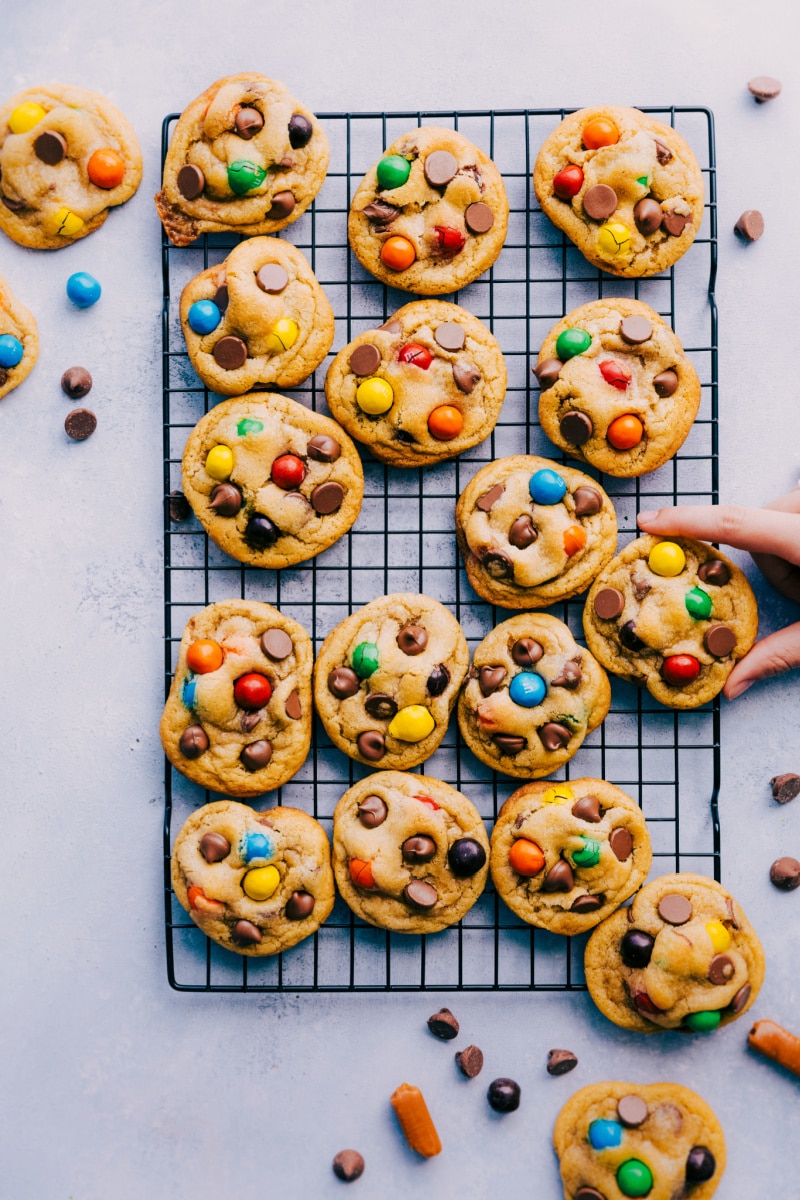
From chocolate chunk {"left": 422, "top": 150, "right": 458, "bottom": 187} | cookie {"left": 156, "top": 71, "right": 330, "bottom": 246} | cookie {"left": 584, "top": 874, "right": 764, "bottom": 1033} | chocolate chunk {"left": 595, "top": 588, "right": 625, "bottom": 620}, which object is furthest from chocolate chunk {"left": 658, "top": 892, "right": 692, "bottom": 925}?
cookie {"left": 156, "top": 71, "right": 330, "bottom": 246}

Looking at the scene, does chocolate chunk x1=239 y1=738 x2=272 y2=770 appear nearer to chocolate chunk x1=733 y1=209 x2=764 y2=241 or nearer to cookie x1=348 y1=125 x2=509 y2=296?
cookie x1=348 y1=125 x2=509 y2=296

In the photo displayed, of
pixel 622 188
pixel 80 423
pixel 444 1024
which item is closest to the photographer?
pixel 622 188

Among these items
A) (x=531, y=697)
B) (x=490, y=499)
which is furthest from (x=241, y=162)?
(x=531, y=697)

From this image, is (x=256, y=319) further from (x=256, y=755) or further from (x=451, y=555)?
(x=256, y=755)

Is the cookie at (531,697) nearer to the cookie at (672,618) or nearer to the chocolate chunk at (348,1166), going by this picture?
the cookie at (672,618)

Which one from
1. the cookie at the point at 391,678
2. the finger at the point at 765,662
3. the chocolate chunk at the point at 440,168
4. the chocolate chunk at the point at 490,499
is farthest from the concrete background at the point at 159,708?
the chocolate chunk at the point at 490,499
